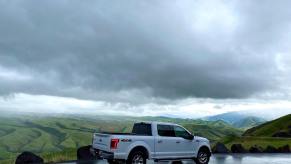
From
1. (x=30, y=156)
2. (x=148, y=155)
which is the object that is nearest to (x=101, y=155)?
(x=148, y=155)

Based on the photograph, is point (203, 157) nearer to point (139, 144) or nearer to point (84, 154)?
point (139, 144)

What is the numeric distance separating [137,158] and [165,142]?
1.90m

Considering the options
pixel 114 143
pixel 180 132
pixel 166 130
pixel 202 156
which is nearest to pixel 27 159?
pixel 114 143

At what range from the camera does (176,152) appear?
1889 centimetres

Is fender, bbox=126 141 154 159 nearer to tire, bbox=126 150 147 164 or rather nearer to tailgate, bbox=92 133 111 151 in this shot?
tire, bbox=126 150 147 164

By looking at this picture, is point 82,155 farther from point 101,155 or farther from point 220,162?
point 220,162

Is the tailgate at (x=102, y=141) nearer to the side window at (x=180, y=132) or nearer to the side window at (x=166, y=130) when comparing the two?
the side window at (x=166, y=130)

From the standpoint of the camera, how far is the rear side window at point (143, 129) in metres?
18.3

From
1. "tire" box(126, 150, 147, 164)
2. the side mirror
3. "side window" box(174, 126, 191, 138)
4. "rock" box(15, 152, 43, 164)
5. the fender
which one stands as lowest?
"rock" box(15, 152, 43, 164)

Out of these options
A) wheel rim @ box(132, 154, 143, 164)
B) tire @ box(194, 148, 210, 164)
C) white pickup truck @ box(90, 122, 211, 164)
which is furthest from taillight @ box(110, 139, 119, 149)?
tire @ box(194, 148, 210, 164)

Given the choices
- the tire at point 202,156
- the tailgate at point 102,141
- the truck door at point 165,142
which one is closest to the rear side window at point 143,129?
the truck door at point 165,142

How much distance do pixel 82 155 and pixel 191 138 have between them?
7.53 m

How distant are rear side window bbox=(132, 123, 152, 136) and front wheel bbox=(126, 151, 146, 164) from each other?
4.00 ft

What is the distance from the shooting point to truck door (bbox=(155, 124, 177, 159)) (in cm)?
1812
